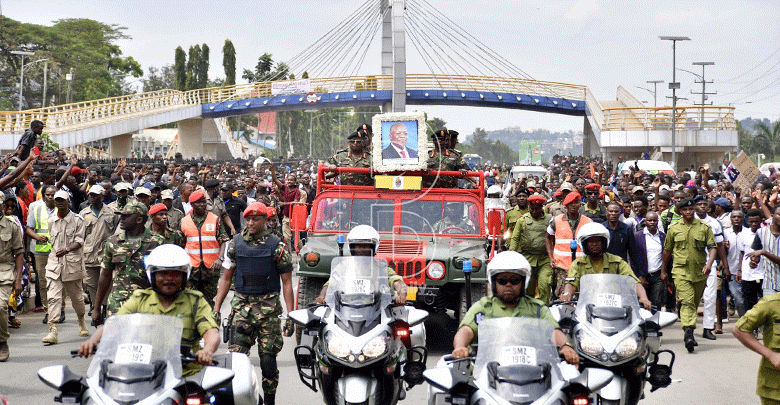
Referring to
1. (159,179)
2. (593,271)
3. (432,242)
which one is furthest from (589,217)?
(159,179)

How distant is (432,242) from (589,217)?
→ 210 cm

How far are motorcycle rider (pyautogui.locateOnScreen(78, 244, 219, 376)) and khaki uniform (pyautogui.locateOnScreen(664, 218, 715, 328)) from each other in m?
6.56

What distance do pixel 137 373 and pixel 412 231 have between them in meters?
6.38

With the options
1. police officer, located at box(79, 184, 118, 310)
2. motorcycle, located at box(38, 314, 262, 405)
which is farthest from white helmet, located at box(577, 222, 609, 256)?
police officer, located at box(79, 184, 118, 310)

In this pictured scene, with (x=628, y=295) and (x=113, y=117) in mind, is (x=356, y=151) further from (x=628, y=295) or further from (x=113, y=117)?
(x=113, y=117)

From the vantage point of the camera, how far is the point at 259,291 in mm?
7688

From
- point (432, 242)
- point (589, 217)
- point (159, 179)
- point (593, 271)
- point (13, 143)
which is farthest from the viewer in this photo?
point (13, 143)

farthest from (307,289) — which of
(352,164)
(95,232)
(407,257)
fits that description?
(352,164)

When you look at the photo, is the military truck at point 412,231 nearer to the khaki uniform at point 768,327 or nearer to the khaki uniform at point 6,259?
the khaki uniform at point 6,259

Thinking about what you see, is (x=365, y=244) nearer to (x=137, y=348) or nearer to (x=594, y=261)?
(x=594, y=261)

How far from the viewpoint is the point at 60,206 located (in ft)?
36.5

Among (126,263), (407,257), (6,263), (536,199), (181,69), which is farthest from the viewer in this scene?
(181,69)

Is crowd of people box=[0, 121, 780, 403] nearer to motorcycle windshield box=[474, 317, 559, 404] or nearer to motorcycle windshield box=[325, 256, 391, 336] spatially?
motorcycle windshield box=[325, 256, 391, 336]

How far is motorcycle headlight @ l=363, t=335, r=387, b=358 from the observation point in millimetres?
6367
